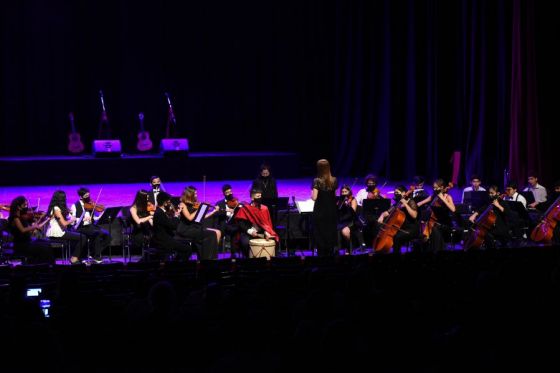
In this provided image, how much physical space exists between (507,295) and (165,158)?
15.1 meters

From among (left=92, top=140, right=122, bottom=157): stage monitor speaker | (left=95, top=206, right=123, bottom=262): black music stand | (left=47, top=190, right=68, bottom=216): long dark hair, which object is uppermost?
(left=92, top=140, right=122, bottom=157): stage monitor speaker

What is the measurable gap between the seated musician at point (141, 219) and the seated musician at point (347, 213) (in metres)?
3.18

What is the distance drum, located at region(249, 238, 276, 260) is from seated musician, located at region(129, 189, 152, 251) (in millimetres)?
1674

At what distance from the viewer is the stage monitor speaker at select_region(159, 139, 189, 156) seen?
800 inches

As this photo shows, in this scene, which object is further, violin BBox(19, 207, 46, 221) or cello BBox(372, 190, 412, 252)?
cello BBox(372, 190, 412, 252)

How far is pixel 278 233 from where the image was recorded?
44.7 ft

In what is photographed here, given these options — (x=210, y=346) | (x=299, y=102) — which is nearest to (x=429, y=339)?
(x=210, y=346)

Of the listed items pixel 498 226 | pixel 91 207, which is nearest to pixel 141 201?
pixel 91 207

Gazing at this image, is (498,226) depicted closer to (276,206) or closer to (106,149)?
(276,206)

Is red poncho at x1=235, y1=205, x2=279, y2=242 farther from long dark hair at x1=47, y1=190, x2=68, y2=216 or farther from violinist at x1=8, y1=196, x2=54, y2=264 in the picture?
violinist at x1=8, y1=196, x2=54, y2=264

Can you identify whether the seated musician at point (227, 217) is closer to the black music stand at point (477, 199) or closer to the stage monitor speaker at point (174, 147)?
the black music stand at point (477, 199)

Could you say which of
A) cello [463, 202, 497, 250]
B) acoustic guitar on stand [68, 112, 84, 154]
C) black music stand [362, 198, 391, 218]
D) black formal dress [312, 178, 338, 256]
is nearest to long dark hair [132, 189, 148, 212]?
black formal dress [312, 178, 338, 256]

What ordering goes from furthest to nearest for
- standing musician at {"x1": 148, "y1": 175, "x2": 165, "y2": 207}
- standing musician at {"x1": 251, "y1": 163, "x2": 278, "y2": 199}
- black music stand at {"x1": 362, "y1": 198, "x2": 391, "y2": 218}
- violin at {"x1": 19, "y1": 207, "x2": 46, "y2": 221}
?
standing musician at {"x1": 251, "y1": 163, "x2": 278, "y2": 199}
standing musician at {"x1": 148, "y1": 175, "x2": 165, "y2": 207}
black music stand at {"x1": 362, "y1": 198, "x2": 391, "y2": 218}
violin at {"x1": 19, "y1": 207, "x2": 46, "y2": 221}

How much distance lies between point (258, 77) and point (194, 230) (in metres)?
11.9
